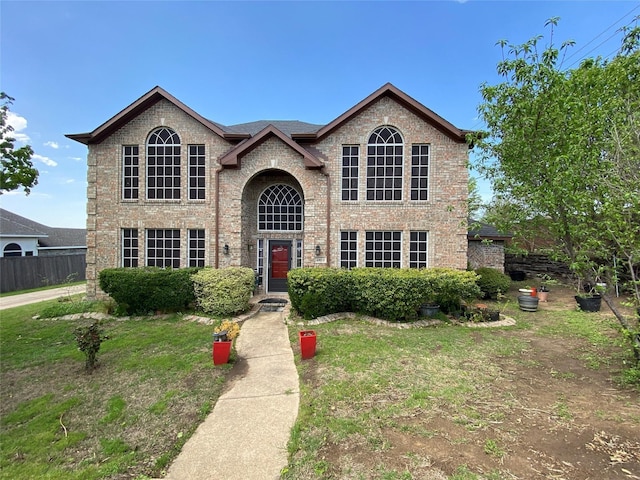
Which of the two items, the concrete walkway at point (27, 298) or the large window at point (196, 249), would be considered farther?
Answer: the concrete walkway at point (27, 298)

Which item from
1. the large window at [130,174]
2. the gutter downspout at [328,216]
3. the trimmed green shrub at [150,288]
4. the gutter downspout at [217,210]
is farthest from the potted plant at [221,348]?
the large window at [130,174]

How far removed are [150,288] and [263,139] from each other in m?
6.49

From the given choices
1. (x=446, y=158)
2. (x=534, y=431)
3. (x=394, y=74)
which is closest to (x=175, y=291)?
(x=534, y=431)

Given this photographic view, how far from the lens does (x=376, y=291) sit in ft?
27.6

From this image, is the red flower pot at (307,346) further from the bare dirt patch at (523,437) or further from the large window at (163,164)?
the large window at (163,164)

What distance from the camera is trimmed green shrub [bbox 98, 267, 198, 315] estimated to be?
359 inches

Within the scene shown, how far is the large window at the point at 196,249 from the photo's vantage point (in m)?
11.3

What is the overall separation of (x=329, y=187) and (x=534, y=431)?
351 inches

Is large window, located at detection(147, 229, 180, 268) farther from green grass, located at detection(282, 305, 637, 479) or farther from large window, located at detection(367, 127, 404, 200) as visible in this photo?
large window, located at detection(367, 127, 404, 200)

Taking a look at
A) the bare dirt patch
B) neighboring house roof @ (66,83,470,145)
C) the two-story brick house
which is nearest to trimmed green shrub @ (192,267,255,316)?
the two-story brick house

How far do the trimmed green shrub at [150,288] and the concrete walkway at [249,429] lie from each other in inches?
164

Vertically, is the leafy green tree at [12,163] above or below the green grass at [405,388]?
above

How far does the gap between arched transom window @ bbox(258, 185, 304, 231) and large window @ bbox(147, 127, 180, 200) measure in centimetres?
343

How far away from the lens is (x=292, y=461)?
125 inches
